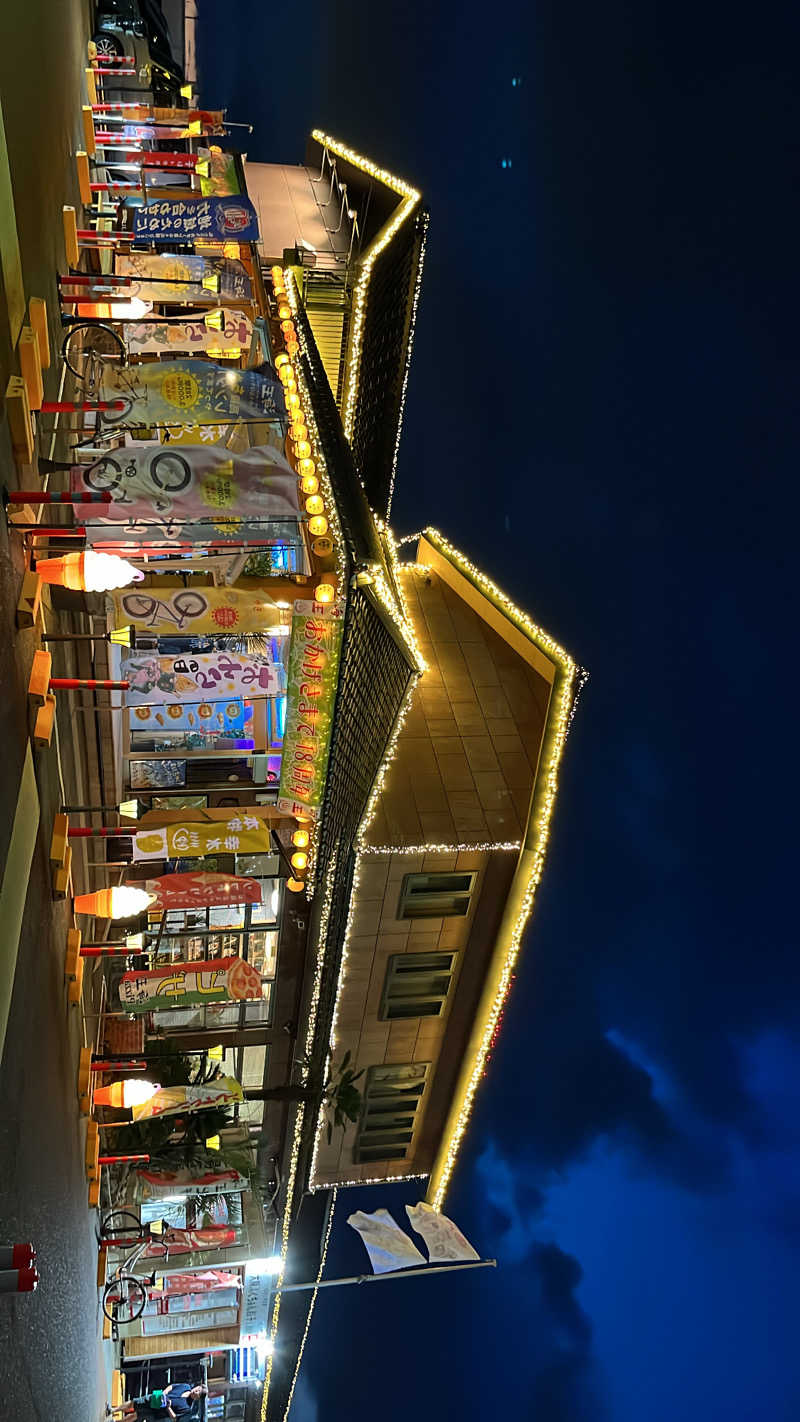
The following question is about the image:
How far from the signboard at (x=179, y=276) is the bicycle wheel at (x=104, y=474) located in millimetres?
8418

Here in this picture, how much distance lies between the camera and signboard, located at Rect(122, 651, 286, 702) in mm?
12656

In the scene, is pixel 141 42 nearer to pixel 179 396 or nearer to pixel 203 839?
pixel 179 396

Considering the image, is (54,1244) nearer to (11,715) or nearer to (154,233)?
(11,715)

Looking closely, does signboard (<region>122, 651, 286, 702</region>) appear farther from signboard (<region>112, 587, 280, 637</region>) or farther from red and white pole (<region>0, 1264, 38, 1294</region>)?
red and white pole (<region>0, 1264, 38, 1294</region>)

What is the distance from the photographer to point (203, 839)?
46.7 feet

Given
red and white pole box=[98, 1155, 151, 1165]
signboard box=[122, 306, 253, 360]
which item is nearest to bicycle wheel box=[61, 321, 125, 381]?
signboard box=[122, 306, 253, 360]

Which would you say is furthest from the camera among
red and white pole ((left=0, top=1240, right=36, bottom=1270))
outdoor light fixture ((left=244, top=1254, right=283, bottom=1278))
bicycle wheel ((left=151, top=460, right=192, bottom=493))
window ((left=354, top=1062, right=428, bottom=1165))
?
window ((left=354, top=1062, right=428, bottom=1165))

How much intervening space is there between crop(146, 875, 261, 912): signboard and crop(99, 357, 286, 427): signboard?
7015 mm

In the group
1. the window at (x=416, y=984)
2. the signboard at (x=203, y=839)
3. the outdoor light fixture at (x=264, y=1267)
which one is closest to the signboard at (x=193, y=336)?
the signboard at (x=203, y=839)

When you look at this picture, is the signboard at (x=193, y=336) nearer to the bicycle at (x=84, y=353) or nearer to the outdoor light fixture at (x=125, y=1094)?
the bicycle at (x=84, y=353)

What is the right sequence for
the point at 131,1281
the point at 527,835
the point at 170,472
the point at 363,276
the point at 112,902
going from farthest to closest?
the point at 363,276 < the point at 527,835 < the point at 131,1281 < the point at 112,902 < the point at 170,472

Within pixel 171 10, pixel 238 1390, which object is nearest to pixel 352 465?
pixel 238 1390

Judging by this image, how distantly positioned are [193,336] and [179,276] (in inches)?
55.2

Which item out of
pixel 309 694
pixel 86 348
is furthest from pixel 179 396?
pixel 86 348
